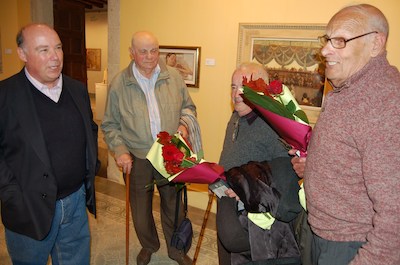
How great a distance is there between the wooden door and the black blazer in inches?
181

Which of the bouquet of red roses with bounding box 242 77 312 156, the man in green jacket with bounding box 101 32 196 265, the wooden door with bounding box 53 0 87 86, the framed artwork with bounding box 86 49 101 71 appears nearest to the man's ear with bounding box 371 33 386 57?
the bouquet of red roses with bounding box 242 77 312 156

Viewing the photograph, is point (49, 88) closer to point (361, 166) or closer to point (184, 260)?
point (361, 166)

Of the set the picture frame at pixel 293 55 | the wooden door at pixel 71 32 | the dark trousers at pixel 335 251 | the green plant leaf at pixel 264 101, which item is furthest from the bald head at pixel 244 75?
the wooden door at pixel 71 32

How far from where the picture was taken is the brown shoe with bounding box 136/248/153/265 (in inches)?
105

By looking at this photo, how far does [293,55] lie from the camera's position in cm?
297

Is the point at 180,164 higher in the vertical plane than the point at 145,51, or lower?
lower

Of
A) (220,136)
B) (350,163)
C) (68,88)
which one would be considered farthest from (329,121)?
(220,136)

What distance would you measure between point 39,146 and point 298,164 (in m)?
1.34

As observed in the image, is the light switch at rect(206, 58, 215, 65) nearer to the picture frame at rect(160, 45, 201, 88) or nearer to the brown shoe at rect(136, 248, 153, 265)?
the picture frame at rect(160, 45, 201, 88)

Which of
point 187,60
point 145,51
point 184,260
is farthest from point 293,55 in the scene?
point 184,260

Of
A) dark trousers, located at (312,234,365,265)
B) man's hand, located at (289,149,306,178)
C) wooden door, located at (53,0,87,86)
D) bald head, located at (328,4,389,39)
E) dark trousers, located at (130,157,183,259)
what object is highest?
wooden door, located at (53,0,87,86)

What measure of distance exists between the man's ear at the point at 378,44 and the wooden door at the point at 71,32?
5.76m

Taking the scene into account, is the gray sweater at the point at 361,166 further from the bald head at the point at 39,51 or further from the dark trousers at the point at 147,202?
the dark trousers at the point at 147,202

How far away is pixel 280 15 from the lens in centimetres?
296
